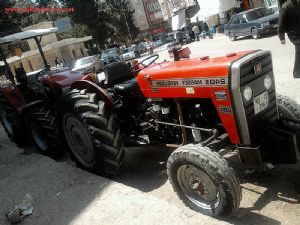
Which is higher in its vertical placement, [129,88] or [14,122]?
[129,88]

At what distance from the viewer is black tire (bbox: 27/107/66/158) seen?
6812 mm

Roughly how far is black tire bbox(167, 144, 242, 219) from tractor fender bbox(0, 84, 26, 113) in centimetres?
499

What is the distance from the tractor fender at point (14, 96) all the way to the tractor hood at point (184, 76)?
3993mm

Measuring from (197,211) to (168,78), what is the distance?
1.56 meters

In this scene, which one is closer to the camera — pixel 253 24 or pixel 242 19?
pixel 253 24

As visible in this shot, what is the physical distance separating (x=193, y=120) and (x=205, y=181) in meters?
0.92

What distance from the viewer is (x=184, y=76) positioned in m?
4.43

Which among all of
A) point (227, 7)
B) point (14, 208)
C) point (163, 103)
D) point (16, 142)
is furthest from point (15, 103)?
point (227, 7)

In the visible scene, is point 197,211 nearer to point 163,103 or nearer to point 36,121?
point 163,103

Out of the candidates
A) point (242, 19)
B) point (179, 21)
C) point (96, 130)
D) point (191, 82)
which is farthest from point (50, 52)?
point (191, 82)

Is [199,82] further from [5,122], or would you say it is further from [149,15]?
[149,15]

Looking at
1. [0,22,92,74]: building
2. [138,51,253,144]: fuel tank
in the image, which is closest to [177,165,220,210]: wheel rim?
[138,51,253,144]: fuel tank

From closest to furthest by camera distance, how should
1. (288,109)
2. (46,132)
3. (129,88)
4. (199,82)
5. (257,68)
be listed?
(257,68)
(199,82)
(288,109)
(129,88)
(46,132)

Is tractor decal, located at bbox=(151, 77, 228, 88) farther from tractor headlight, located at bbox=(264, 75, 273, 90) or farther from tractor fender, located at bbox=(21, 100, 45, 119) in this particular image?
tractor fender, located at bbox=(21, 100, 45, 119)
